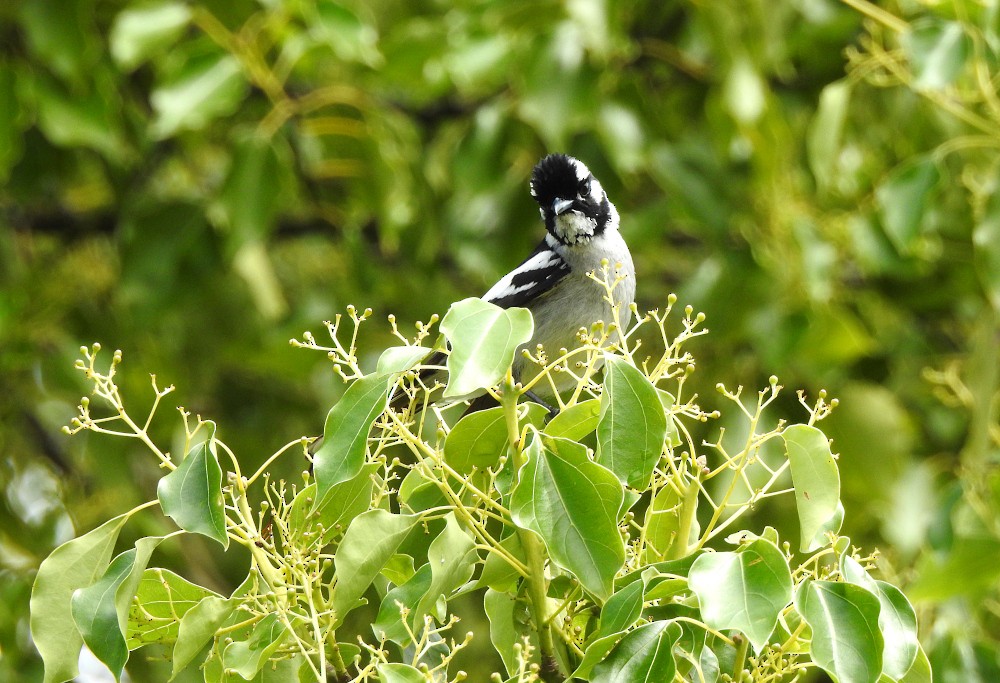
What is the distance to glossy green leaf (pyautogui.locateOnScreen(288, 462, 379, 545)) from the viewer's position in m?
1.94

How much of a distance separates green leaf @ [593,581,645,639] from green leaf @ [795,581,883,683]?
22cm

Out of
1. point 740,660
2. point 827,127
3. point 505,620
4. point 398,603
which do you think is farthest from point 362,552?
point 827,127

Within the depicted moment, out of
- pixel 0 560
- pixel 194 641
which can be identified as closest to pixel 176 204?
pixel 0 560

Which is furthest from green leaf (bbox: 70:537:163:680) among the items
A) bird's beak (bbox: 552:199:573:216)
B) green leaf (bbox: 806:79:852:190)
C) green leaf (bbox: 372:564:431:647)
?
green leaf (bbox: 806:79:852:190)

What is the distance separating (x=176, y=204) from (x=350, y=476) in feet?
12.2

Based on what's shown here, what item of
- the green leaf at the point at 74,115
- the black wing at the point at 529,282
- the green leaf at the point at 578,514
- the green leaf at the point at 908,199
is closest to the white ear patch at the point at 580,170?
the black wing at the point at 529,282

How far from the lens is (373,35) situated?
4.98m

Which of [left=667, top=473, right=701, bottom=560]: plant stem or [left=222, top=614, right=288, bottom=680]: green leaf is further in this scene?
[left=667, top=473, right=701, bottom=560]: plant stem

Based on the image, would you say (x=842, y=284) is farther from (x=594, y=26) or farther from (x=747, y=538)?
(x=747, y=538)

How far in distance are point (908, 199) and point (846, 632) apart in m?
2.62

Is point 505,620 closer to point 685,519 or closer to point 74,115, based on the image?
point 685,519

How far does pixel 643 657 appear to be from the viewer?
1.77 metres

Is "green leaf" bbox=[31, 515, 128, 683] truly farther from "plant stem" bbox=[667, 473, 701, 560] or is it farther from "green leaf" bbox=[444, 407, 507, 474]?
"plant stem" bbox=[667, 473, 701, 560]

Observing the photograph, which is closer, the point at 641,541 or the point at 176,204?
the point at 641,541
